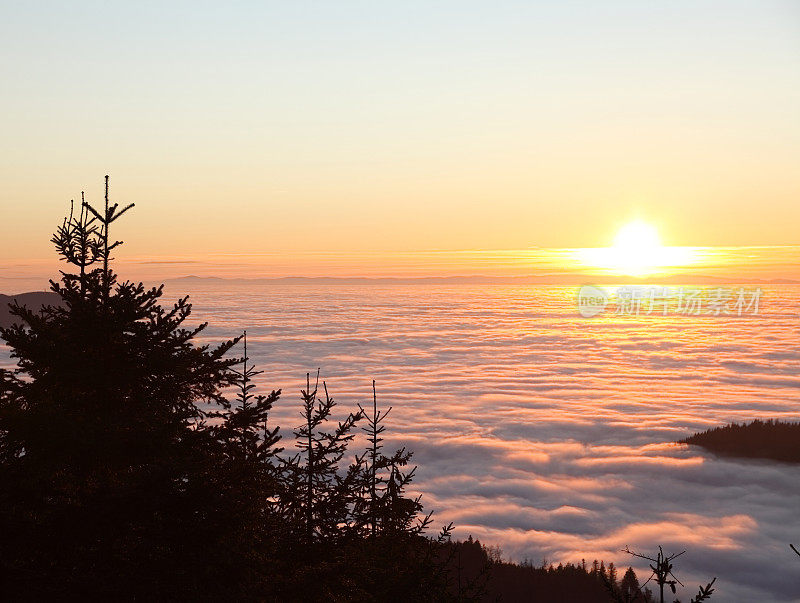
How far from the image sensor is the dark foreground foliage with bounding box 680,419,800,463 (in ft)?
534

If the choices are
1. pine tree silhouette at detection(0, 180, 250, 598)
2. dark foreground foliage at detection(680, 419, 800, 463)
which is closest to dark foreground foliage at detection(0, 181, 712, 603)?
pine tree silhouette at detection(0, 180, 250, 598)

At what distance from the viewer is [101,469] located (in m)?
9.62


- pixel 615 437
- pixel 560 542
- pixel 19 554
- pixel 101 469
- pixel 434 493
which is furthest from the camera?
pixel 615 437

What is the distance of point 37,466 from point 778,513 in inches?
6071

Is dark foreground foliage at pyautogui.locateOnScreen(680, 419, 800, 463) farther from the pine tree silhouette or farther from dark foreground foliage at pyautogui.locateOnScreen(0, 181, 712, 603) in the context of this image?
the pine tree silhouette

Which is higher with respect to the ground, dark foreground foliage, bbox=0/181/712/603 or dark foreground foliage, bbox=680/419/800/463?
dark foreground foliage, bbox=0/181/712/603

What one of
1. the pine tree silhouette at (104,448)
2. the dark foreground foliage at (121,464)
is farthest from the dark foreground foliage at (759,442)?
the pine tree silhouette at (104,448)

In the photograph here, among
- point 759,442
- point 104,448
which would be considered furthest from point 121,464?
point 759,442

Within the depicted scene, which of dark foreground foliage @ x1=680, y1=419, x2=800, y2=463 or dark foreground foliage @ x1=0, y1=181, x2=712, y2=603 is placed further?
dark foreground foliage @ x1=680, y1=419, x2=800, y2=463

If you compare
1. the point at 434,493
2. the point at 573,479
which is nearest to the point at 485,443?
the point at 573,479

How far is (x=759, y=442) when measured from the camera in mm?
163625

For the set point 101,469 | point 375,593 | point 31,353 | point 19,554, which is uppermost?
point 31,353

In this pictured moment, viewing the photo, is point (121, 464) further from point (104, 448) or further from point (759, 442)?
point (759, 442)

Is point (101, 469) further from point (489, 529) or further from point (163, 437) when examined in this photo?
point (489, 529)
